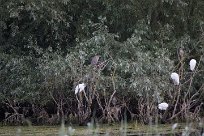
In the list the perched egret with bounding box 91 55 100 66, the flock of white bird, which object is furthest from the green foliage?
the flock of white bird

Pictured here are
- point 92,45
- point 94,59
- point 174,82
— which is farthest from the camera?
point 92,45

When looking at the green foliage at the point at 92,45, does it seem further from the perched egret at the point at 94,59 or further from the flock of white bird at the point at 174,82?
the flock of white bird at the point at 174,82

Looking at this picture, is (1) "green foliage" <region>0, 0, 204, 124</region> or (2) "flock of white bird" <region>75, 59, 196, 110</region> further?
(1) "green foliage" <region>0, 0, 204, 124</region>

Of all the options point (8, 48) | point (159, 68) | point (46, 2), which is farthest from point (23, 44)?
point (159, 68)

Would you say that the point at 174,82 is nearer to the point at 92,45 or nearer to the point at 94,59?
the point at 94,59

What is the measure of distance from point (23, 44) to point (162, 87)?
300cm

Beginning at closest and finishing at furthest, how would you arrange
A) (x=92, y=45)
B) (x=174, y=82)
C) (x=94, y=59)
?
(x=174, y=82)
(x=94, y=59)
(x=92, y=45)

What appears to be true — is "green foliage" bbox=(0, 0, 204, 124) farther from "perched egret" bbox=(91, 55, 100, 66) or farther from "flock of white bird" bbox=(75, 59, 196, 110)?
"flock of white bird" bbox=(75, 59, 196, 110)

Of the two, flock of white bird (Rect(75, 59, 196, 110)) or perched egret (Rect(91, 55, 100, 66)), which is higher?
perched egret (Rect(91, 55, 100, 66))

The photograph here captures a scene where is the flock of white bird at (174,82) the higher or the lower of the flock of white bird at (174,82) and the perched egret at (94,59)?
the lower

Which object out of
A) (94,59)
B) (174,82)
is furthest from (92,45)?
(174,82)

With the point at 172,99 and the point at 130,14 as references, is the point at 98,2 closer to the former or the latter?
the point at 130,14

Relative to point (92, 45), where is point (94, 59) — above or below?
below

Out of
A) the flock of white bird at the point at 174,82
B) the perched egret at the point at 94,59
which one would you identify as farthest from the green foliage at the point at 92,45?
the flock of white bird at the point at 174,82
